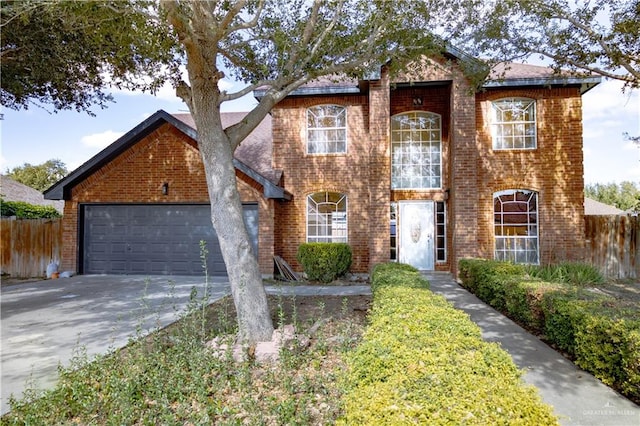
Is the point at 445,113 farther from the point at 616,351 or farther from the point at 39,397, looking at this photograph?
the point at 39,397

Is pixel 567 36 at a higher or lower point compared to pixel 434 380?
higher

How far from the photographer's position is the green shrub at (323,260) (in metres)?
11.6

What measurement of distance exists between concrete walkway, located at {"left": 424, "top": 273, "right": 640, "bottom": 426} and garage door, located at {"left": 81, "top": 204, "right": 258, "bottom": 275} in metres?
8.39

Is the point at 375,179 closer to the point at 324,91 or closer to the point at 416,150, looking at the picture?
the point at 416,150

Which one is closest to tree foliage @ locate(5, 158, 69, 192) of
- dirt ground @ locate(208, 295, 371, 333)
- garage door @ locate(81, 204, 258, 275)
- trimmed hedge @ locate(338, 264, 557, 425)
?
garage door @ locate(81, 204, 258, 275)

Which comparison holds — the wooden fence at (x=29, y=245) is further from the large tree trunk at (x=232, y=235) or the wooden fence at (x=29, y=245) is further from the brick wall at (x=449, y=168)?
the large tree trunk at (x=232, y=235)

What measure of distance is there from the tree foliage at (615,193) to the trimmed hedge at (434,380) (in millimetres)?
42230

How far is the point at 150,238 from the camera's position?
13031mm

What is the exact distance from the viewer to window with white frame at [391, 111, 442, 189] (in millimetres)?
13055

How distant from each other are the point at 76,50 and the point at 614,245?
52.6ft

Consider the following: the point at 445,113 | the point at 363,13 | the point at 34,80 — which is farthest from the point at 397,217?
the point at 34,80

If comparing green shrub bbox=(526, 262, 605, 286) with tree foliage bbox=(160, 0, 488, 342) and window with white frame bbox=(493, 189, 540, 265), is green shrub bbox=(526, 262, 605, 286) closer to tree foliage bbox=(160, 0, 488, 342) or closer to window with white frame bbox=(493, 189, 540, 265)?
window with white frame bbox=(493, 189, 540, 265)

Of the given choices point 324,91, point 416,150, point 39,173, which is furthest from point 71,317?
point 39,173

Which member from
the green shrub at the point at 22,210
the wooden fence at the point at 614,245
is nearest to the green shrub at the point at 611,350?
the wooden fence at the point at 614,245
